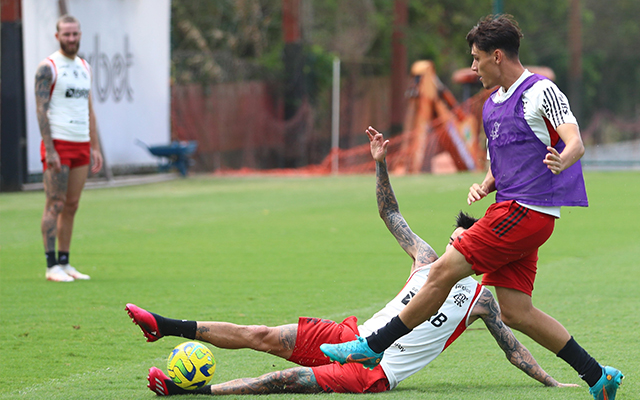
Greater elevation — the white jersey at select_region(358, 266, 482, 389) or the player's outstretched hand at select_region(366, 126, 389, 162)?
the player's outstretched hand at select_region(366, 126, 389, 162)

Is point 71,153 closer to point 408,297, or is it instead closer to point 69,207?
point 69,207

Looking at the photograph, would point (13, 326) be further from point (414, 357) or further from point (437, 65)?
point (437, 65)

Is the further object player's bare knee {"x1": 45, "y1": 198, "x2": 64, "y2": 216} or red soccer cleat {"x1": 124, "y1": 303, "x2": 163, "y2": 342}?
player's bare knee {"x1": 45, "y1": 198, "x2": 64, "y2": 216}

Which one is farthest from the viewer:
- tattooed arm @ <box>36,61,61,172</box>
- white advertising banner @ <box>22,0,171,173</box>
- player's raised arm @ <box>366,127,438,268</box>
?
white advertising banner @ <box>22,0,171,173</box>

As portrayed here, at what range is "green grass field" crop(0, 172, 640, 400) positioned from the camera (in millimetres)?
4809

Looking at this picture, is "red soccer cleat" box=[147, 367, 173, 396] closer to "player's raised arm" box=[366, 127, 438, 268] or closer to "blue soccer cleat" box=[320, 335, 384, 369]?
"blue soccer cleat" box=[320, 335, 384, 369]

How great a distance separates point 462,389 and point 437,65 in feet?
113

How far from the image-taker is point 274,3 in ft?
107

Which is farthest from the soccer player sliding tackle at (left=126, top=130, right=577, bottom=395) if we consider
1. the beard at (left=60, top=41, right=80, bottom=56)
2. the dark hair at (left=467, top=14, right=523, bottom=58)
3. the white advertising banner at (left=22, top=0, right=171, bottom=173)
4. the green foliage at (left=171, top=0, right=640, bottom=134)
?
the green foliage at (left=171, top=0, right=640, bottom=134)

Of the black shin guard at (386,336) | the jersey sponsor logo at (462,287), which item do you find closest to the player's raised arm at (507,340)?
the jersey sponsor logo at (462,287)

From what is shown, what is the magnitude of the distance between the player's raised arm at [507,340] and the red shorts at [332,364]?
637 millimetres

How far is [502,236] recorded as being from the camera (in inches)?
161

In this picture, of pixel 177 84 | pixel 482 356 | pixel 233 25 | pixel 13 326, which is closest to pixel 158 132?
pixel 177 84

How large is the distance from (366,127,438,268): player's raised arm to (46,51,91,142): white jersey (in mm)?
3803
